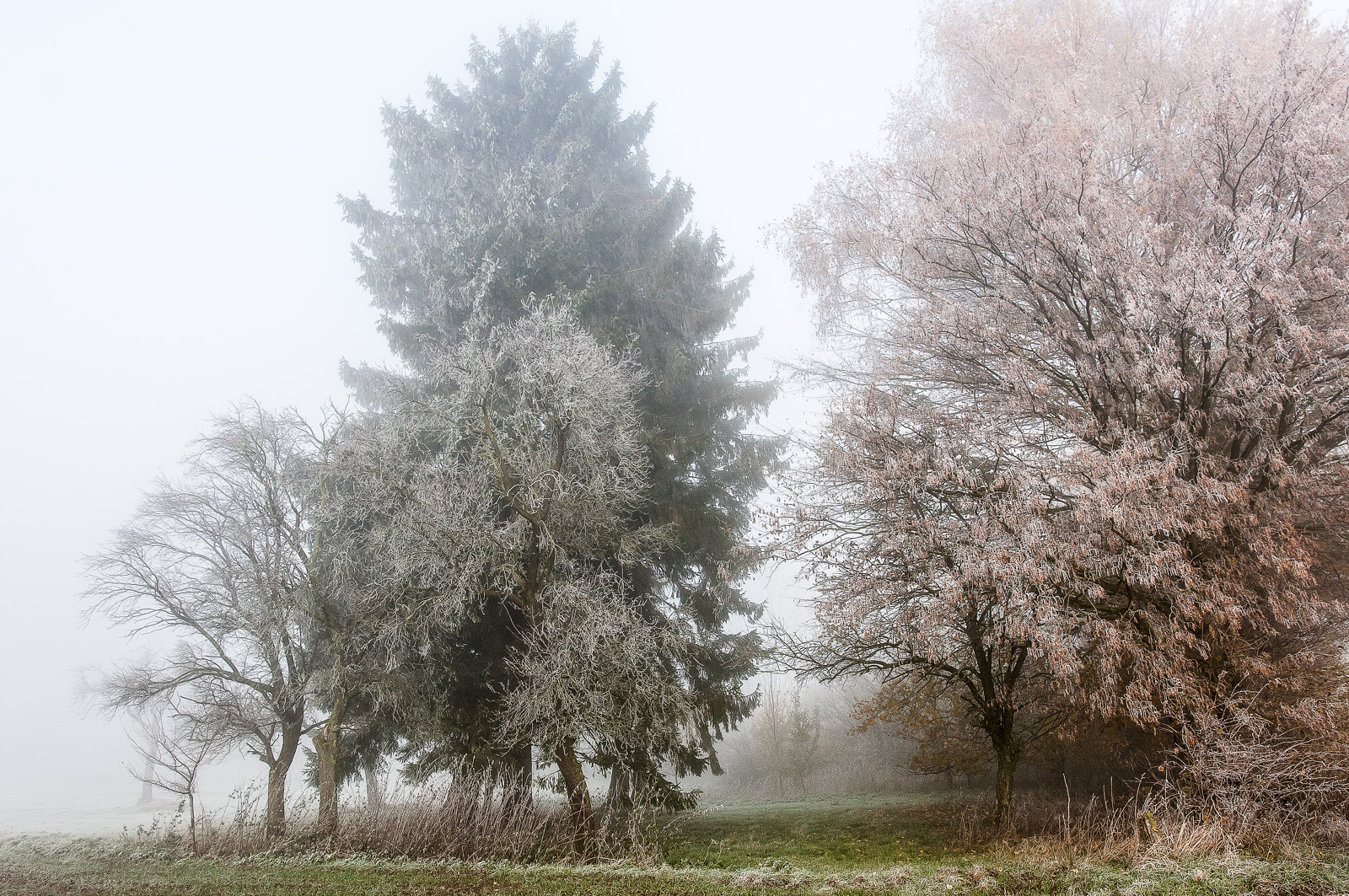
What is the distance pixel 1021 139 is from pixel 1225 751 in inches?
297

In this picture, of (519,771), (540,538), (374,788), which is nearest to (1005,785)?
(540,538)

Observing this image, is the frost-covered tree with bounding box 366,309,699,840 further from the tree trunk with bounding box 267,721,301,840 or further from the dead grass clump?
the tree trunk with bounding box 267,721,301,840

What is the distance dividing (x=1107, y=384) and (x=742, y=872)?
7.03m

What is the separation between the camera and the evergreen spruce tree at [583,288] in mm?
12641

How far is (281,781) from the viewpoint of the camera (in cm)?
1123

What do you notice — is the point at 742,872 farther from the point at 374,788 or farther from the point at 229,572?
the point at 374,788

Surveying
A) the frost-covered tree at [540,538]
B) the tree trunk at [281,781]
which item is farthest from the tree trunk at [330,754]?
the frost-covered tree at [540,538]

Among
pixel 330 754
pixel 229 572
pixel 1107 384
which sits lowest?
pixel 330 754

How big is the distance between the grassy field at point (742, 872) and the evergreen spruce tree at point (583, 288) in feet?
10.2

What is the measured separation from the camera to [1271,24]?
10953 millimetres

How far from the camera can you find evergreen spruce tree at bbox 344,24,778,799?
12.6 meters

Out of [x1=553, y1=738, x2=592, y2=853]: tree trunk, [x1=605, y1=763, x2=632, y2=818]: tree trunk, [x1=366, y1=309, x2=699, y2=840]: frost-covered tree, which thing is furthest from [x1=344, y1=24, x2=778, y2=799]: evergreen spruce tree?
[x1=553, y1=738, x2=592, y2=853]: tree trunk

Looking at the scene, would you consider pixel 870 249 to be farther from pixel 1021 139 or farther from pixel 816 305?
pixel 1021 139

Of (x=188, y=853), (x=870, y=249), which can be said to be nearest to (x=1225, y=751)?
(x=870, y=249)
